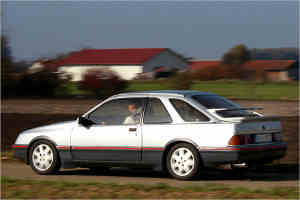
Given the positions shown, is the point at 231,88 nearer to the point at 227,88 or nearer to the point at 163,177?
the point at 227,88

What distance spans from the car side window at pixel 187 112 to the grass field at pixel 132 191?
1.43 meters

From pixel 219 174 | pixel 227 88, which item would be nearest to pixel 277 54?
pixel 227 88

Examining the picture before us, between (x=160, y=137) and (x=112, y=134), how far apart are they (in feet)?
3.09

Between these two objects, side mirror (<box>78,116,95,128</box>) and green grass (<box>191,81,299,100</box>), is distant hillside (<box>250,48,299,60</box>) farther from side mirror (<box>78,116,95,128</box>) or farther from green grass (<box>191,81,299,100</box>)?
side mirror (<box>78,116,95,128</box>)

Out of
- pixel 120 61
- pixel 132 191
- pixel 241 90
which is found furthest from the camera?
pixel 120 61

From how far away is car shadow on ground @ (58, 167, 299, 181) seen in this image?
10.0 metres

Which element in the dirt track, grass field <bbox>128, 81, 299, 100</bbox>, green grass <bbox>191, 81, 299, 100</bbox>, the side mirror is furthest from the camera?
green grass <bbox>191, 81, 299, 100</bbox>

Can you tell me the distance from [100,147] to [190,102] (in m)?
1.81

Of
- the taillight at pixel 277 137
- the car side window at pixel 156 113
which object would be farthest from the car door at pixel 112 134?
the taillight at pixel 277 137

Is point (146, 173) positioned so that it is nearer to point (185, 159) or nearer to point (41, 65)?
point (185, 159)

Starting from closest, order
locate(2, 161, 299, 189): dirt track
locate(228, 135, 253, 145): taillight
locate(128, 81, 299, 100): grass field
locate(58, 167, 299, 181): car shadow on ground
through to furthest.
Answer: locate(228, 135, 253, 145): taillight → locate(2, 161, 299, 189): dirt track → locate(58, 167, 299, 181): car shadow on ground → locate(128, 81, 299, 100): grass field

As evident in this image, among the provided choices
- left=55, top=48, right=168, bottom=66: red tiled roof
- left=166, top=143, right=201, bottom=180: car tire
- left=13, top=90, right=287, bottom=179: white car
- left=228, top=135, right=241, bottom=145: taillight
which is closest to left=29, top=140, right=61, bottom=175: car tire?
left=13, top=90, right=287, bottom=179: white car

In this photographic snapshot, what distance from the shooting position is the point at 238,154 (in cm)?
922

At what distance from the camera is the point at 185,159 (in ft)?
31.3
